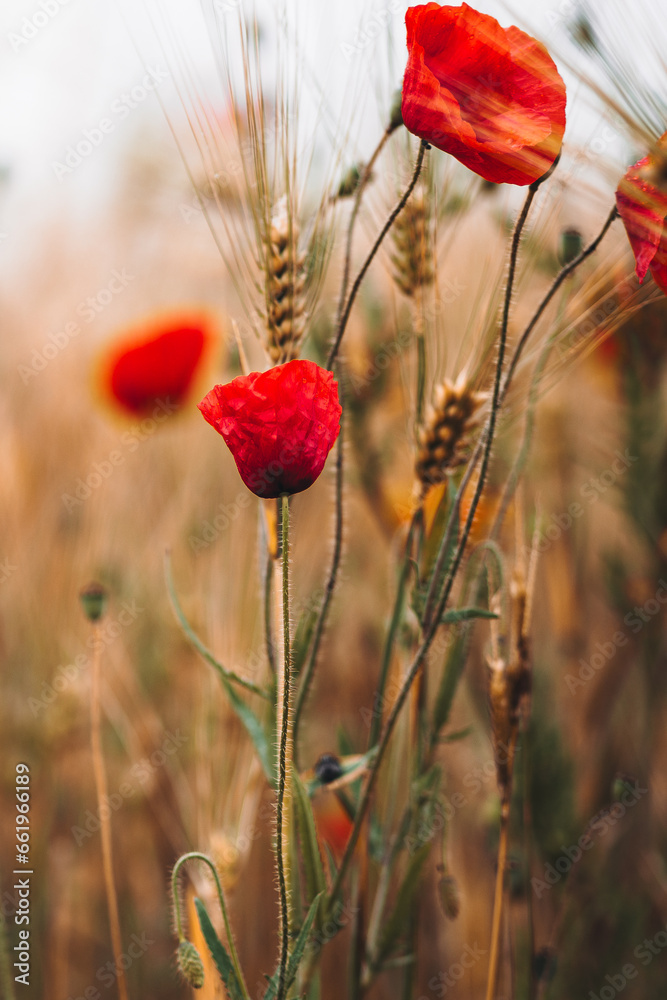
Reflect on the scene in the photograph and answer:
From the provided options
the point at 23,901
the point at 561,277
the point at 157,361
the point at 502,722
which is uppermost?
the point at 157,361

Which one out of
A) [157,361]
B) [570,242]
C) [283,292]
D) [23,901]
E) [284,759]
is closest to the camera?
[284,759]

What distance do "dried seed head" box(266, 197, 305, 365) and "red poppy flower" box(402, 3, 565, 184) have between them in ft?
0.36

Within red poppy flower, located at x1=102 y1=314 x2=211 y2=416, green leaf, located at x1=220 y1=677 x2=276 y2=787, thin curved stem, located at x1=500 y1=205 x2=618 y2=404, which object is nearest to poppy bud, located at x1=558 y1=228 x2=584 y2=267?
thin curved stem, located at x1=500 y1=205 x2=618 y2=404

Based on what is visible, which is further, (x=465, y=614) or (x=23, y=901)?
(x=23, y=901)

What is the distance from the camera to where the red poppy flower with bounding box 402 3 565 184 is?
344 millimetres

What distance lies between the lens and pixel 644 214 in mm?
362

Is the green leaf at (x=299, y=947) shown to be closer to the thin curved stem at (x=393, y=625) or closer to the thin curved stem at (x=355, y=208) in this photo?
the thin curved stem at (x=393, y=625)

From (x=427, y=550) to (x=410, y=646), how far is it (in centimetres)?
9

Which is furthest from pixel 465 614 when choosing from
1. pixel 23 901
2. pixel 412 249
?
pixel 23 901

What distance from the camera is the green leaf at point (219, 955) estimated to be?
0.39 meters

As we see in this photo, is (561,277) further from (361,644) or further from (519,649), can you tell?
(361,644)

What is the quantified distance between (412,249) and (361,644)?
2.58 ft

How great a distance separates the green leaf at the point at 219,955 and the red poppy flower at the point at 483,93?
0.42m

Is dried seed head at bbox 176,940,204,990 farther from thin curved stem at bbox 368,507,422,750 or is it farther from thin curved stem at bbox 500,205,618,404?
thin curved stem at bbox 500,205,618,404
